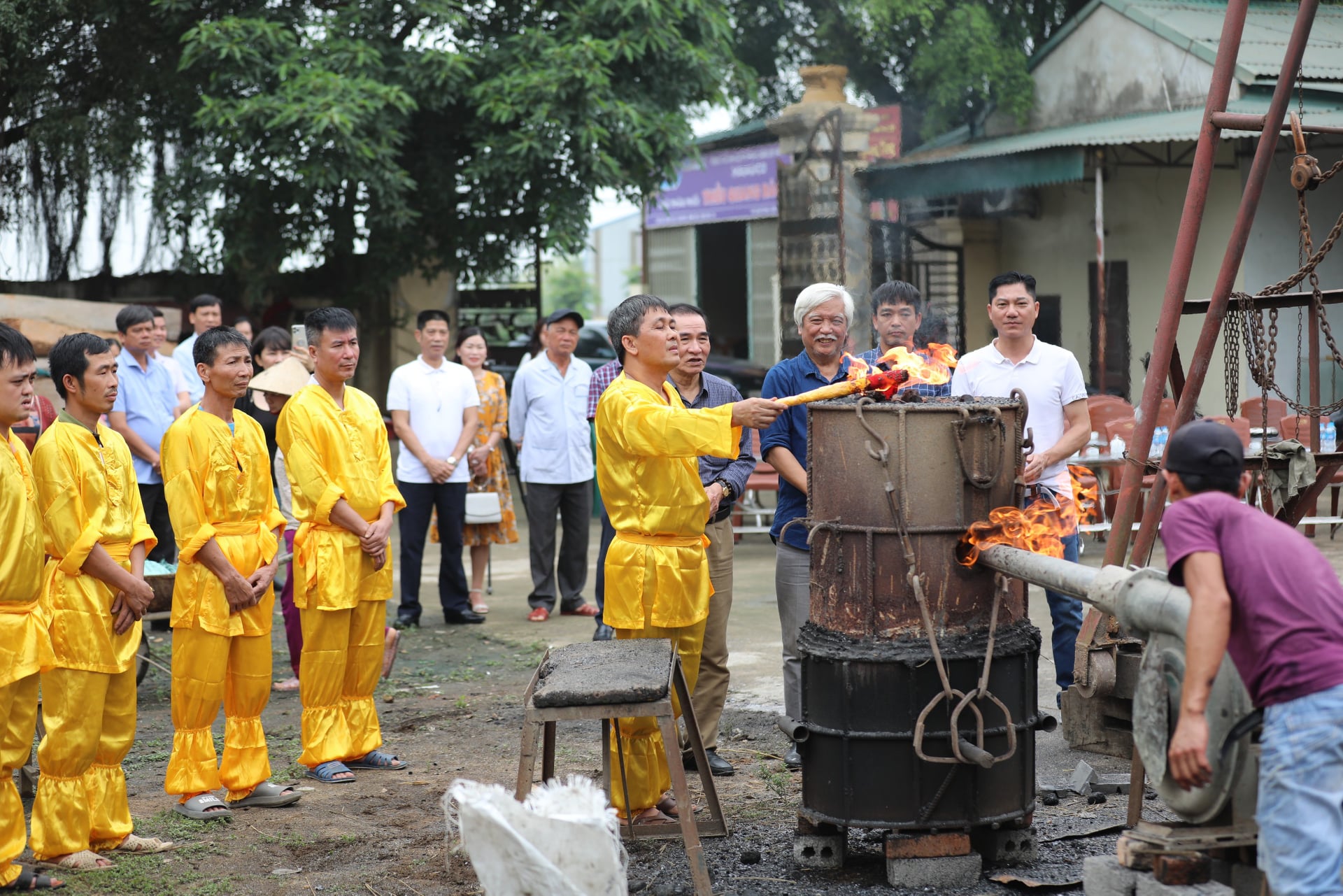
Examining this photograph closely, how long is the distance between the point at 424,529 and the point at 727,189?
41.0 ft

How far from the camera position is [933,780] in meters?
4.22

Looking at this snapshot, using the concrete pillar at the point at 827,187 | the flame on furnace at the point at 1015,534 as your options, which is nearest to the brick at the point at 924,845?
the flame on furnace at the point at 1015,534

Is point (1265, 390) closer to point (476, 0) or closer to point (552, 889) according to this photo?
point (552, 889)

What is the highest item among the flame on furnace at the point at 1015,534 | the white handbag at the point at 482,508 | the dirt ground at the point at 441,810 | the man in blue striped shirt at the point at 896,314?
the man in blue striped shirt at the point at 896,314

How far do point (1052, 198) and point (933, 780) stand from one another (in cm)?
1328

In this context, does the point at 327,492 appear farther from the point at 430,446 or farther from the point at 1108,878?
the point at 1108,878

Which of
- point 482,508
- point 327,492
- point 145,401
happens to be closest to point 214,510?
point 327,492

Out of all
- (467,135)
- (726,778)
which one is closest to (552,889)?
(726,778)

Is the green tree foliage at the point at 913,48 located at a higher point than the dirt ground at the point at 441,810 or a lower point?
higher

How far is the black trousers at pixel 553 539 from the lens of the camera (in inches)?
356

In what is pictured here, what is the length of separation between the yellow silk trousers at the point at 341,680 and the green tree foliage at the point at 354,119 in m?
7.38

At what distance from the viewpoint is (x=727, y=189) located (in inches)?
795

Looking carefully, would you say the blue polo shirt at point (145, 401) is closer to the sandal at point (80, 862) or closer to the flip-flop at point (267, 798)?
the flip-flop at point (267, 798)

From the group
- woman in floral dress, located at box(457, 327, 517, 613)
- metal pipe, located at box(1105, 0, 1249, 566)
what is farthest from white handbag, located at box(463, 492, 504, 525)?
metal pipe, located at box(1105, 0, 1249, 566)
